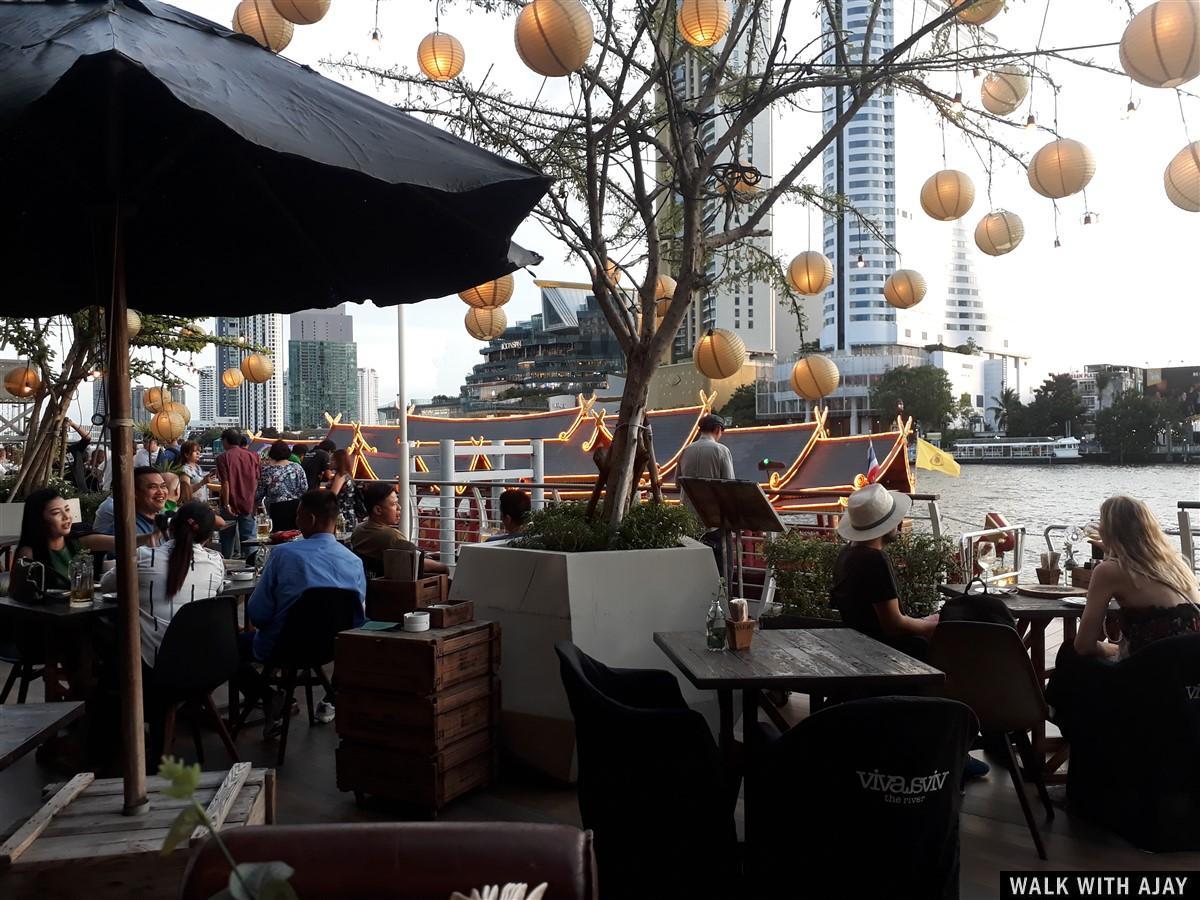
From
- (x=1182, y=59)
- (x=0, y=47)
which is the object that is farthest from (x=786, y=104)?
(x=0, y=47)

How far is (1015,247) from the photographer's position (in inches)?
218

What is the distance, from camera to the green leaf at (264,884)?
0.98 metres

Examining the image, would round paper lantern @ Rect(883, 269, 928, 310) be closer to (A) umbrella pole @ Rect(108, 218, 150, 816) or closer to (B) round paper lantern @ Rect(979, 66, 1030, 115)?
(B) round paper lantern @ Rect(979, 66, 1030, 115)

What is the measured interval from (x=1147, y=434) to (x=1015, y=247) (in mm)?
19929

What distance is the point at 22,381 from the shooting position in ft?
35.0

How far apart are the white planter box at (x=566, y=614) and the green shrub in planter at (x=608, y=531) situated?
0.75 feet

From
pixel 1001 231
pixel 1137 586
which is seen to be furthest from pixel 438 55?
pixel 1137 586

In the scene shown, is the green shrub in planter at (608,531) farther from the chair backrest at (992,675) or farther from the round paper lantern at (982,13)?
the round paper lantern at (982,13)

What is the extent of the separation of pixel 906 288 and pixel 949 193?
75 centimetres

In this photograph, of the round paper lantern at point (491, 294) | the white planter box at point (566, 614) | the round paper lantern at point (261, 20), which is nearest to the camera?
the white planter box at point (566, 614)

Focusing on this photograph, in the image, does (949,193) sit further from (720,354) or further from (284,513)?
(284,513)

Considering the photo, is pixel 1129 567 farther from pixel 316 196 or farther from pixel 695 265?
pixel 316 196

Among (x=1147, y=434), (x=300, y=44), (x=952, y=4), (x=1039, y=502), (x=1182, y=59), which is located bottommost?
(x=1039, y=502)

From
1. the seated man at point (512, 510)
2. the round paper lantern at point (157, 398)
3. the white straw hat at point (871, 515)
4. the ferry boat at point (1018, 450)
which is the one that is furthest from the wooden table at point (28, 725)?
the ferry boat at point (1018, 450)
